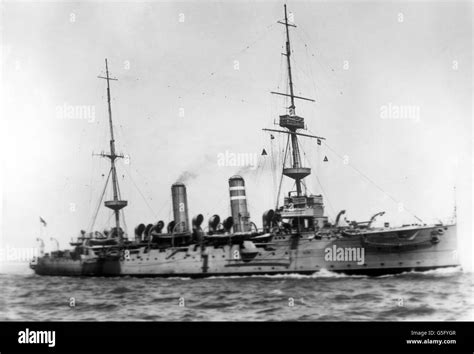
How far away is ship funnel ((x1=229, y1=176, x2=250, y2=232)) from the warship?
0.05m

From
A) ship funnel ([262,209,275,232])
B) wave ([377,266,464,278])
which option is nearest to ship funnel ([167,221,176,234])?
ship funnel ([262,209,275,232])

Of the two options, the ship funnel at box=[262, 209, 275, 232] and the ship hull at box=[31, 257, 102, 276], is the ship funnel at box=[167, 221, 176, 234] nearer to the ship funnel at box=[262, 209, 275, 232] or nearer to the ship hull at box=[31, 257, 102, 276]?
the ship hull at box=[31, 257, 102, 276]

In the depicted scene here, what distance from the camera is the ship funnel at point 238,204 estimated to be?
28.3 metres

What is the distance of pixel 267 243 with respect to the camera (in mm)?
26422

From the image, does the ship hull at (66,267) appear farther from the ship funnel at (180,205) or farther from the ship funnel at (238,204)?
the ship funnel at (238,204)

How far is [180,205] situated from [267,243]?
6736 millimetres

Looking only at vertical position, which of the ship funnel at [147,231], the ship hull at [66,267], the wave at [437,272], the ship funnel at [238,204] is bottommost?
the wave at [437,272]

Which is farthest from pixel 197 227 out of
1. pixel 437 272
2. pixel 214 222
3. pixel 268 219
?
pixel 437 272

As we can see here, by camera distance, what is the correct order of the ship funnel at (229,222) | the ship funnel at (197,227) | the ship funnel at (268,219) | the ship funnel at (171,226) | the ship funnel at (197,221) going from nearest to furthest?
1. the ship funnel at (268,219)
2. the ship funnel at (229,222)
3. the ship funnel at (197,227)
4. the ship funnel at (197,221)
5. the ship funnel at (171,226)

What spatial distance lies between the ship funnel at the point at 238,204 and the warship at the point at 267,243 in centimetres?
5

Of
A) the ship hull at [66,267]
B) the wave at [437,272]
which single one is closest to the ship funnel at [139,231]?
the ship hull at [66,267]

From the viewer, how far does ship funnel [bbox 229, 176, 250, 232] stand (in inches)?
1115

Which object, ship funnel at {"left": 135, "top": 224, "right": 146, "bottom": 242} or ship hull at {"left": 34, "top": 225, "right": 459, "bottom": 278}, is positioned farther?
ship funnel at {"left": 135, "top": 224, "right": 146, "bottom": 242}
